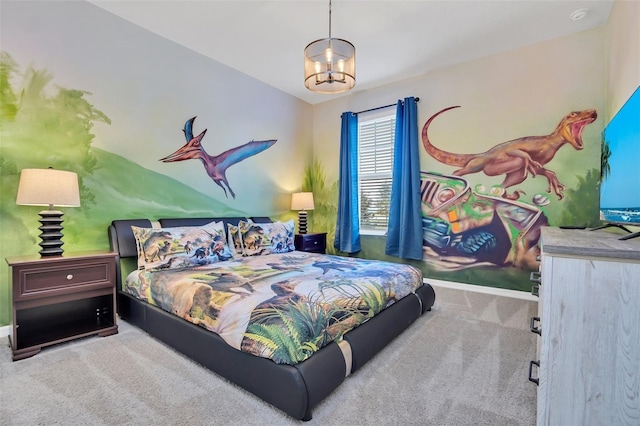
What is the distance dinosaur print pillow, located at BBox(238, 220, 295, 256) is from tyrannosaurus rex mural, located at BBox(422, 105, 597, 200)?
2.36 metres

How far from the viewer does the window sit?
4453 millimetres

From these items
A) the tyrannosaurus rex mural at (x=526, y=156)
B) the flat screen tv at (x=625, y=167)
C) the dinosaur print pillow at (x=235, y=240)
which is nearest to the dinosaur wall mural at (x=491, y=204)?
the tyrannosaurus rex mural at (x=526, y=156)

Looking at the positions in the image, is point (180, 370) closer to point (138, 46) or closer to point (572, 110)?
point (138, 46)

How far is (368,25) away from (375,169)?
208 cm

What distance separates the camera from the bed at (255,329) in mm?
1417

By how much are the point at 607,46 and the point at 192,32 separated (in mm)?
4196

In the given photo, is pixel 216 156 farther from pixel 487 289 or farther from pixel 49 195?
pixel 487 289

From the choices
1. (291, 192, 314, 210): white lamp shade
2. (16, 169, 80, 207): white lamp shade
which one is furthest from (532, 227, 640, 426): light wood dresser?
(291, 192, 314, 210): white lamp shade

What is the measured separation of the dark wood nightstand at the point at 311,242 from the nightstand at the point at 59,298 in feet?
7.49

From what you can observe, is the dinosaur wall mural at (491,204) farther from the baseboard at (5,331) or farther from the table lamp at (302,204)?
the baseboard at (5,331)

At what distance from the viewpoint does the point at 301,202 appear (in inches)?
180

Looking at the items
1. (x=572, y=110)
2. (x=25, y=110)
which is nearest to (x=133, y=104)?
(x=25, y=110)

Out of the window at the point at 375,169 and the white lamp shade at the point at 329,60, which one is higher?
the white lamp shade at the point at 329,60

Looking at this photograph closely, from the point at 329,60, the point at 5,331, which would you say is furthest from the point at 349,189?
the point at 5,331
